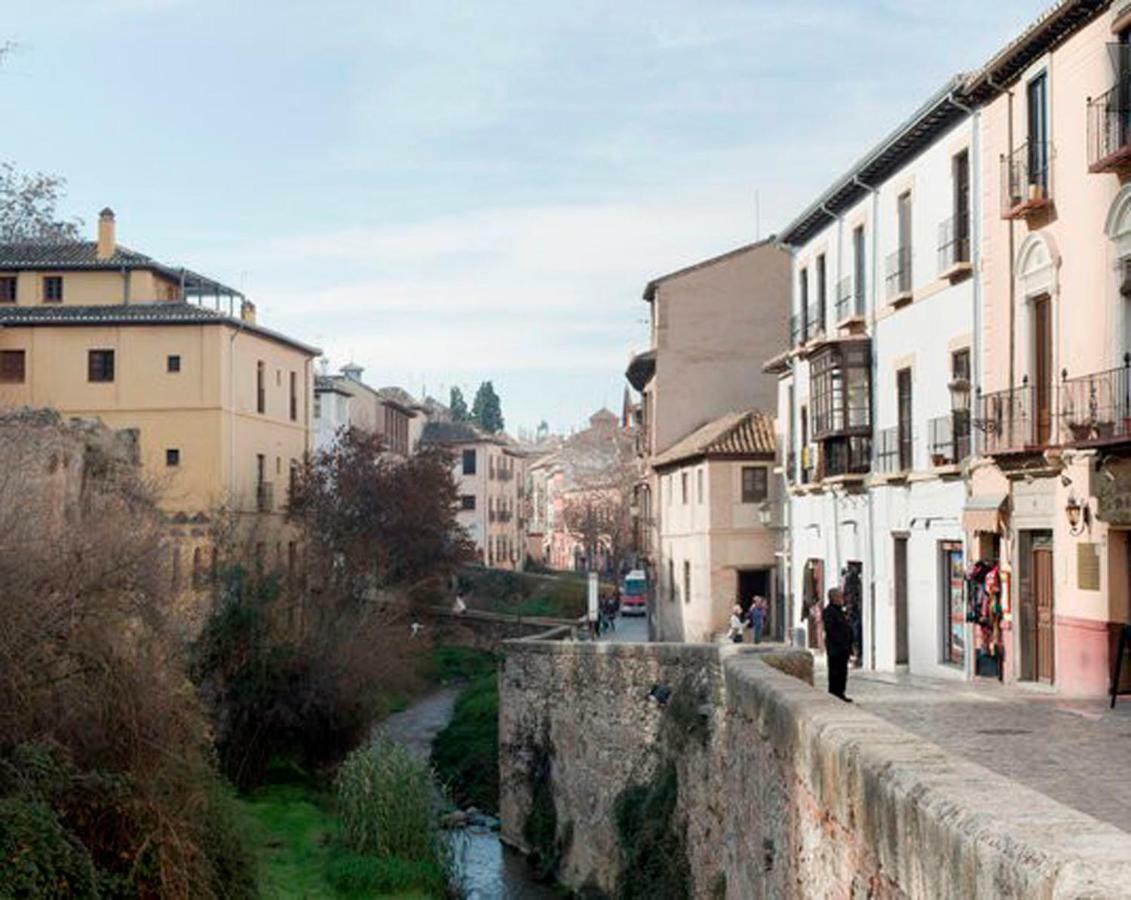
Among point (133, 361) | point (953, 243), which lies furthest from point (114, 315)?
point (953, 243)

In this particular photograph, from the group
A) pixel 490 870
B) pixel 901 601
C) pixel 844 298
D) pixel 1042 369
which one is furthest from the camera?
pixel 844 298

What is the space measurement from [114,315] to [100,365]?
1.57 m

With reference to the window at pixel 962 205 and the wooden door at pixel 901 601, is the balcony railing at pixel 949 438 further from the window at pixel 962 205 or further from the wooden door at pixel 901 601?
the wooden door at pixel 901 601

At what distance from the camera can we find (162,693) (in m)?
18.6

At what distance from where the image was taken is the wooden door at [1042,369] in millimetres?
19656

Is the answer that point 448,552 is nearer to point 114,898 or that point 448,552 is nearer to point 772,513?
point 772,513

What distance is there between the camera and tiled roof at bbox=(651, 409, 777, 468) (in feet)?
131

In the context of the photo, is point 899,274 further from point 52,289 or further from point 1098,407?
point 52,289

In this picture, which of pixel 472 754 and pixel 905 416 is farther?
pixel 472 754

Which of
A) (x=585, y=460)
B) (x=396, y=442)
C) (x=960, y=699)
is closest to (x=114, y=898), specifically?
(x=960, y=699)

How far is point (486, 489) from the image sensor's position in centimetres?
9056

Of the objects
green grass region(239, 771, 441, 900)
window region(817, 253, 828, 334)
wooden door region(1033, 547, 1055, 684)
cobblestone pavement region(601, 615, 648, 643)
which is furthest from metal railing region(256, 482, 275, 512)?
wooden door region(1033, 547, 1055, 684)

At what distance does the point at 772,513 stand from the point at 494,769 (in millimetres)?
9893

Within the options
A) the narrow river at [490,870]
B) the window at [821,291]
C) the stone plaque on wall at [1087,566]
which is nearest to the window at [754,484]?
the window at [821,291]
